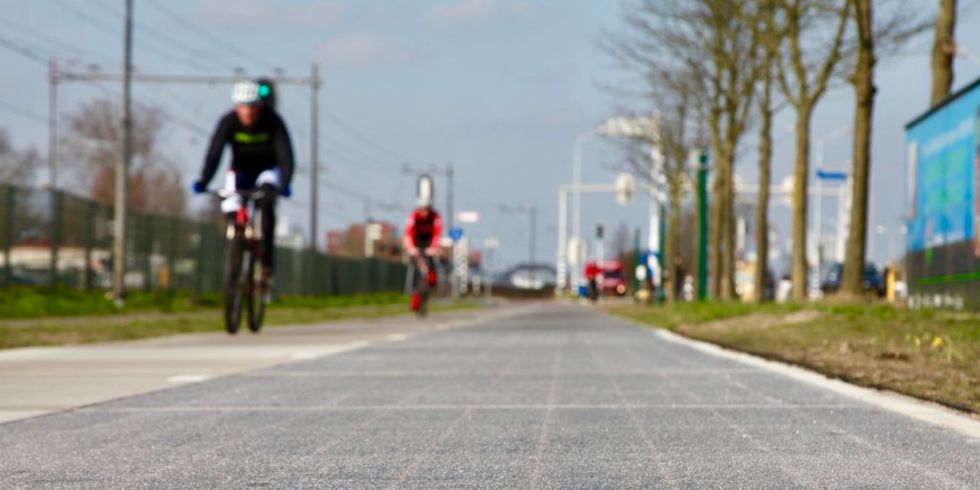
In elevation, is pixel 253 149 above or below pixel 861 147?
below

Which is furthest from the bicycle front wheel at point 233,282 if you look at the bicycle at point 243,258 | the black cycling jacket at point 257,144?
the black cycling jacket at point 257,144

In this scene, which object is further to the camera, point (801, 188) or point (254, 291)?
point (801, 188)

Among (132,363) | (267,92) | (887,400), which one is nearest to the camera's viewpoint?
(887,400)

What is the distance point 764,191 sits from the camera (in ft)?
131

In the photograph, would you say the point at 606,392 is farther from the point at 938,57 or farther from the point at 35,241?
the point at 35,241

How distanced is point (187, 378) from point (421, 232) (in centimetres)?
1462

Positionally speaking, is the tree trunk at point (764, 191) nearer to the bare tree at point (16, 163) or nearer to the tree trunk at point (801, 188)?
the tree trunk at point (801, 188)

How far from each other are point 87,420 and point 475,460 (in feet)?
9.44

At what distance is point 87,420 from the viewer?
8719 millimetres

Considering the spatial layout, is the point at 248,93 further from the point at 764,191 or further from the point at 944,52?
the point at 764,191

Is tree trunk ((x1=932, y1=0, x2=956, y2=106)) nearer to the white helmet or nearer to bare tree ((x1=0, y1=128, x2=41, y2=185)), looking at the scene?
the white helmet

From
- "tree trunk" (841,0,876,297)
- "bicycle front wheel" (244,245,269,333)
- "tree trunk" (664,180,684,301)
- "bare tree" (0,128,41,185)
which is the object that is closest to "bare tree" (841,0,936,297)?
"tree trunk" (841,0,876,297)

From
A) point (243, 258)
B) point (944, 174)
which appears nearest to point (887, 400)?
point (243, 258)

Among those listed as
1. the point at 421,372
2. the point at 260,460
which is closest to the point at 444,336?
the point at 421,372
